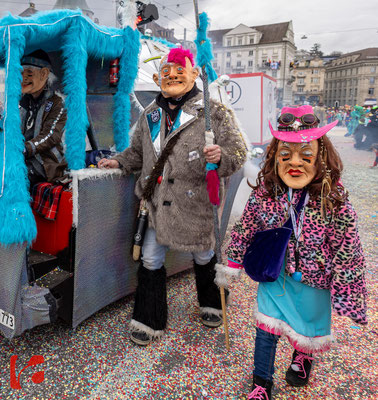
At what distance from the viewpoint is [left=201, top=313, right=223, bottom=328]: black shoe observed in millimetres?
2633

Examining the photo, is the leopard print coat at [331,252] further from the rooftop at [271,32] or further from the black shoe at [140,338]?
the rooftop at [271,32]

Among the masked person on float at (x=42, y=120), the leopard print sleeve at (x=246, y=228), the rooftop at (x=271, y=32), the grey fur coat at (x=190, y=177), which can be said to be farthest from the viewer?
the rooftop at (x=271, y=32)

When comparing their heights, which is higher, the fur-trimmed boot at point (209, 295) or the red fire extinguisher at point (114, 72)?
the red fire extinguisher at point (114, 72)

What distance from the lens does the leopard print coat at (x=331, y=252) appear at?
168 cm

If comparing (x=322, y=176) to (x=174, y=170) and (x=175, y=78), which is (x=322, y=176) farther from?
(x=175, y=78)

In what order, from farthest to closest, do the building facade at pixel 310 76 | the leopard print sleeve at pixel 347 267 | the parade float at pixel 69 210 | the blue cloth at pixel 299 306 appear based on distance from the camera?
the building facade at pixel 310 76 < the parade float at pixel 69 210 < the blue cloth at pixel 299 306 < the leopard print sleeve at pixel 347 267

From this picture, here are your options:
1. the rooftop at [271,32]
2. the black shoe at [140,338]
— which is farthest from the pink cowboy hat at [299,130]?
the rooftop at [271,32]

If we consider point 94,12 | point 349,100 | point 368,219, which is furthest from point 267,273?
point 349,100

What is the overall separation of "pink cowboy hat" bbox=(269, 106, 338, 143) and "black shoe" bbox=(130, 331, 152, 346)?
1582 mm

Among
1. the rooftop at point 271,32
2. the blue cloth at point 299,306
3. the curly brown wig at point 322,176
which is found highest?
the rooftop at point 271,32

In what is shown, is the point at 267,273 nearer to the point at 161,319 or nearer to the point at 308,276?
the point at 308,276

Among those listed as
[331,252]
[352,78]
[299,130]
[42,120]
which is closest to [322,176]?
[299,130]

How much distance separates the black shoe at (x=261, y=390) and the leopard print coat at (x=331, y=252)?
550 mm

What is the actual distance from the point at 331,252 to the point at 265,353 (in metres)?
0.63
